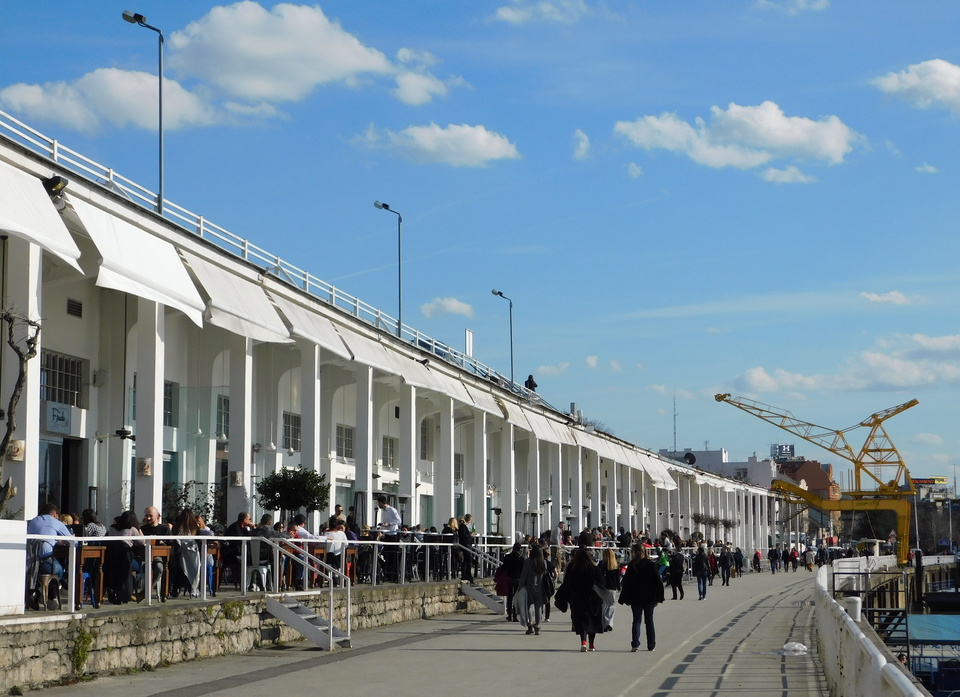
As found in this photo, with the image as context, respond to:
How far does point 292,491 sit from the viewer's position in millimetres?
24203

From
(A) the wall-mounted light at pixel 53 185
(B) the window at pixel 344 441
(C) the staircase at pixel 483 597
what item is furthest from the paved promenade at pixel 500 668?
(B) the window at pixel 344 441

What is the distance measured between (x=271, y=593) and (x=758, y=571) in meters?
61.0

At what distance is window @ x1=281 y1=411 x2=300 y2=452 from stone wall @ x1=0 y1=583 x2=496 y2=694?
34.5ft

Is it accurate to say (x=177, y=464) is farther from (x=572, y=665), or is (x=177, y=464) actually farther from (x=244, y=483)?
(x=572, y=665)

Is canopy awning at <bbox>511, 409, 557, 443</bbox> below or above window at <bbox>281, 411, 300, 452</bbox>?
above

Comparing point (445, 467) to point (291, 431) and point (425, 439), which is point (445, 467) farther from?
point (291, 431)

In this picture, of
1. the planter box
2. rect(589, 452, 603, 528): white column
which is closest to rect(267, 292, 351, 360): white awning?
the planter box

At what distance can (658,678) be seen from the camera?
1416cm

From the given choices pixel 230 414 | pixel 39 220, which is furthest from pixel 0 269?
pixel 230 414

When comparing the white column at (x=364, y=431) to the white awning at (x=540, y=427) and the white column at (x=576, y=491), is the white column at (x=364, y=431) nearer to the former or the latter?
the white awning at (x=540, y=427)

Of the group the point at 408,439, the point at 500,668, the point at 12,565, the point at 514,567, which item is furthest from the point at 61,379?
the point at 408,439

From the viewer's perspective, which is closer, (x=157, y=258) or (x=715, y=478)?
(x=157, y=258)

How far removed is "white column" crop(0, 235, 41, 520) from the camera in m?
16.4

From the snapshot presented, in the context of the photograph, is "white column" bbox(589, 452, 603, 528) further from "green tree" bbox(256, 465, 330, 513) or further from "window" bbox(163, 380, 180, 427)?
"window" bbox(163, 380, 180, 427)
